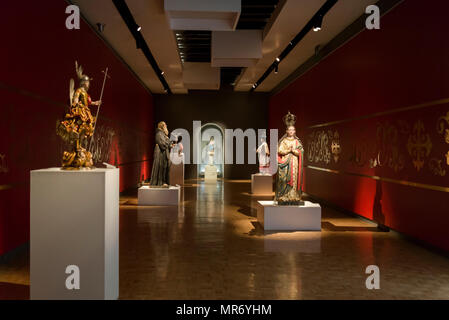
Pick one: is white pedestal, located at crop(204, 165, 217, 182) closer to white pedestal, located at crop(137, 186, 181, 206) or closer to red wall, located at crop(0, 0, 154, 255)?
white pedestal, located at crop(137, 186, 181, 206)

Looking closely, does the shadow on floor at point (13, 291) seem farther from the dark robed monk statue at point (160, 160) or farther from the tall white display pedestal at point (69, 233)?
the dark robed monk statue at point (160, 160)

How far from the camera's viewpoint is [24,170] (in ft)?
19.6

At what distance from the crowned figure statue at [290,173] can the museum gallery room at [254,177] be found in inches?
1.0

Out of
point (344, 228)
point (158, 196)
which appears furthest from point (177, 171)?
point (344, 228)

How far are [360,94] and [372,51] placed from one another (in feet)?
3.22

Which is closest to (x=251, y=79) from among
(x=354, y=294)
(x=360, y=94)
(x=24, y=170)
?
(x=360, y=94)

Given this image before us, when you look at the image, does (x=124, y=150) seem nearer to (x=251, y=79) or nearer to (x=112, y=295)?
(x=251, y=79)

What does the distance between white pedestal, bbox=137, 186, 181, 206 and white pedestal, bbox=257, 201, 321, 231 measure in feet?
12.4

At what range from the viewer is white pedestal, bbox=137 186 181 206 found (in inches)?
420

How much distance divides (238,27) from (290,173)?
5371 millimetres

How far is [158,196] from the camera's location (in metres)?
10.7

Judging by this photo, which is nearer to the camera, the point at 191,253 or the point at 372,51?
the point at 191,253

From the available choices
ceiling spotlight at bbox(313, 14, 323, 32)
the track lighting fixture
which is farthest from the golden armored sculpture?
ceiling spotlight at bbox(313, 14, 323, 32)

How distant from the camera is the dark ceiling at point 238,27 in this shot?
9609 millimetres
